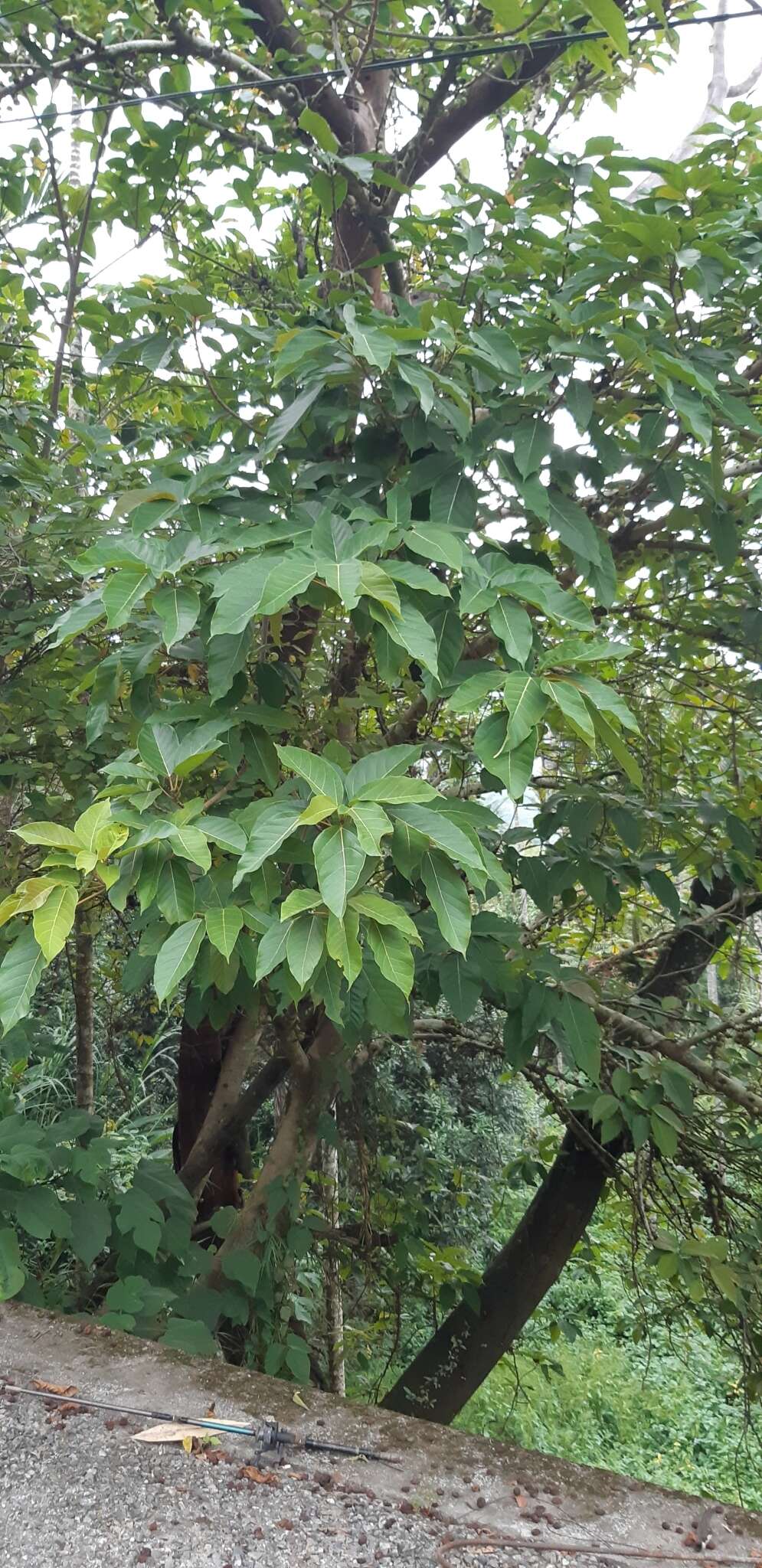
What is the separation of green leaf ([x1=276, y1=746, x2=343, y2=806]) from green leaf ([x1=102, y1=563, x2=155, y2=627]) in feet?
1.14

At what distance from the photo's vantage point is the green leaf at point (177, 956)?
1124 mm

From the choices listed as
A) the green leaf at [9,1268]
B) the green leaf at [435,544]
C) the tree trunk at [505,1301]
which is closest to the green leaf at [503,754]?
the green leaf at [435,544]

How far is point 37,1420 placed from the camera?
154cm

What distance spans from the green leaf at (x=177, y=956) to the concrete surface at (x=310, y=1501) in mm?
748

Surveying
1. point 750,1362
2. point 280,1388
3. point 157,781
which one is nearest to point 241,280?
point 157,781

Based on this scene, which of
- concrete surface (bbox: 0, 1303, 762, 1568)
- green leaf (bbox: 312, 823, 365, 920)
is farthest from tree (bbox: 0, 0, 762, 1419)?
concrete surface (bbox: 0, 1303, 762, 1568)

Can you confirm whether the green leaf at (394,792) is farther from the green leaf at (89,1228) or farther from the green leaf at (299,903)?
the green leaf at (89,1228)

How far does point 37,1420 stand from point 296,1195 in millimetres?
1387

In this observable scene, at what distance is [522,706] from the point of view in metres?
1.23

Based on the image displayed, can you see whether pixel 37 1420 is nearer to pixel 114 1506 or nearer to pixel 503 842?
pixel 114 1506

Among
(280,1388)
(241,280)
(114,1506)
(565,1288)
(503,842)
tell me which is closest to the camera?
(114,1506)

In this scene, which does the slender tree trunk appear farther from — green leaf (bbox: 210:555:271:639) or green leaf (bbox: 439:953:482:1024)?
green leaf (bbox: 210:555:271:639)

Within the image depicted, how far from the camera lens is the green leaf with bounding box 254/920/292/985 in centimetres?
109

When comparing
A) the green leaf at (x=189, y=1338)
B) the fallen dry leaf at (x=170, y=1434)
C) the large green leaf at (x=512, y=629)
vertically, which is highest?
the large green leaf at (x=512, y=629)
